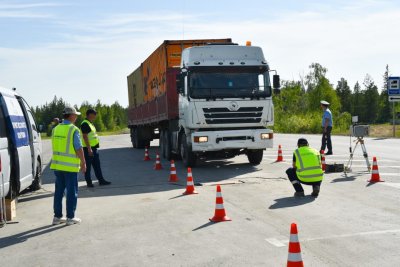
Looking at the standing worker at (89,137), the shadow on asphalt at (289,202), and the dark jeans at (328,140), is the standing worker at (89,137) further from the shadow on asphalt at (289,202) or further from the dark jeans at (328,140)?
the dark jeans at (328,140)

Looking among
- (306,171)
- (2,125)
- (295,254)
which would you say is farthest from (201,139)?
(295,254)

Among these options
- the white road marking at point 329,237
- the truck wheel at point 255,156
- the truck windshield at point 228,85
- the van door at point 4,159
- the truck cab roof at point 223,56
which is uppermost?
the truck cab roof at point 223,56

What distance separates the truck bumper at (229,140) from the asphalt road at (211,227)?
1.93m

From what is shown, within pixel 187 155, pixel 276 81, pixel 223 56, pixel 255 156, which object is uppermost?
pixel 223 56

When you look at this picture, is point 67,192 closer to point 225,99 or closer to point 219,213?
point 219,213

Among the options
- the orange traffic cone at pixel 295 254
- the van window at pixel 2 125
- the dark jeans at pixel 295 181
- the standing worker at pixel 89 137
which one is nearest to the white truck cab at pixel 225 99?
the standing worker at pixel 89 137

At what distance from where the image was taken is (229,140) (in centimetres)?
1369

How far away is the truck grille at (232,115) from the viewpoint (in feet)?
44.4

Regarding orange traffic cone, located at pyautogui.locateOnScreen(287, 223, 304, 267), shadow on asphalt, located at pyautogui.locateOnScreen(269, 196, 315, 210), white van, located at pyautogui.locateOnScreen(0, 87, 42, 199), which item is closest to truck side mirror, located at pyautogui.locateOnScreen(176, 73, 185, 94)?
white van, located at pyautogui.locateOnScreen(0, 87, 42, 199)

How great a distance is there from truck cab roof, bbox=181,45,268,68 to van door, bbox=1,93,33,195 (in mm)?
5514

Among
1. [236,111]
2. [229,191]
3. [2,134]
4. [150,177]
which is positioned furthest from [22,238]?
[236,111]

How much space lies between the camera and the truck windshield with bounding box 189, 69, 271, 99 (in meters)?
13.6

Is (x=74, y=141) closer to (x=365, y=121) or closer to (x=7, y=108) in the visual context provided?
(x=7, y=108)

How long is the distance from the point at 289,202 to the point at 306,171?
0.81 metres
